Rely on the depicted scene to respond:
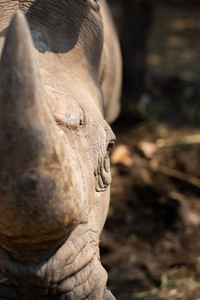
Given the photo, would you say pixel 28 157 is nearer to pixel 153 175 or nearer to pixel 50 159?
pixel 50 159

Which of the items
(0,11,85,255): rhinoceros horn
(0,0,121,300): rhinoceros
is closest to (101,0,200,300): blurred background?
(0,0,121,300): rhinoceros

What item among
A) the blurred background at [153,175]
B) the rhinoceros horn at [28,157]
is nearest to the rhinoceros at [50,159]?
the rhinoceros horn at [28,157]

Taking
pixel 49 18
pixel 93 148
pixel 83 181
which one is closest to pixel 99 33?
pixel 49 18

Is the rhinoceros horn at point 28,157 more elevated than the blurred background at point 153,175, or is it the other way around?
the rhinoceros horn at point 28,157

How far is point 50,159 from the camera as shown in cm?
146

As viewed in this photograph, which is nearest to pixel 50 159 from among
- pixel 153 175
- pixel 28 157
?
pixel 28 157

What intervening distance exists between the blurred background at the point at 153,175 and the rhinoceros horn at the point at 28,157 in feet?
5.30

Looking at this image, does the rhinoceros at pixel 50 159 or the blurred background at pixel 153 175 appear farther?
the blurred background at pixel 153 175

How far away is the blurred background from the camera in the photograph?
319 cm

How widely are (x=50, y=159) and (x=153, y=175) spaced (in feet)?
8.88

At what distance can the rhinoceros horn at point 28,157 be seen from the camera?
1.40 metres

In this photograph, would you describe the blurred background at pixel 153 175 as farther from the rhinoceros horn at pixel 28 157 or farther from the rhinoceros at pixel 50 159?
the rhinoceros horn at pixel 28 157

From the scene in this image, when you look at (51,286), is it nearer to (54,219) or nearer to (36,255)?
(36,255)

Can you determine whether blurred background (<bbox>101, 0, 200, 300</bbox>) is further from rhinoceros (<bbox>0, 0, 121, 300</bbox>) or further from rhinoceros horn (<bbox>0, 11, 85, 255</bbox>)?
rhinoceros horn (<bbox>0, 11, 85, 255</bbox>)
